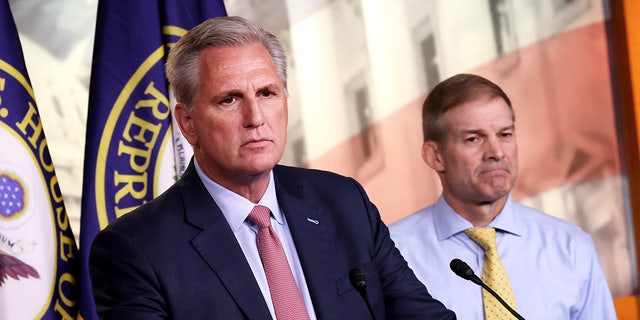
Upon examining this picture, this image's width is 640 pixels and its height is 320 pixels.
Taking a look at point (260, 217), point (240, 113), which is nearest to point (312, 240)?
point (260, 217)

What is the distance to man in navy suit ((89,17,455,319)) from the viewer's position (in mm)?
1787

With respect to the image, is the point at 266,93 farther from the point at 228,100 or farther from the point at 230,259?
the point at 230,259

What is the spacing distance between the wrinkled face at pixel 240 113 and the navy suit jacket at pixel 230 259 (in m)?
0.10

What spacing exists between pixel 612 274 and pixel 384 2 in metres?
1.65

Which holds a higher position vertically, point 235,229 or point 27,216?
point 27,216

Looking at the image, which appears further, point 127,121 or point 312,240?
point 127,121

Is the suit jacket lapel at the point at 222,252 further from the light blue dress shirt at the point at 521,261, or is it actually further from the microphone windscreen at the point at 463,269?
the light blue dress shirt at the point at 521,261

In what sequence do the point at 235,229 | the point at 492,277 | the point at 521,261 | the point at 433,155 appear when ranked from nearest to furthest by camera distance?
the point at 235,229, the point at 492,277, the point at 521,261, the point at 433,155

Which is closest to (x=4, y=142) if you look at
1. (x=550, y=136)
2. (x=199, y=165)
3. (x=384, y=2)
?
(x=199, y=165)

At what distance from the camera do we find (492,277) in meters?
3.02

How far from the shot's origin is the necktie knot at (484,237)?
3.07 metres

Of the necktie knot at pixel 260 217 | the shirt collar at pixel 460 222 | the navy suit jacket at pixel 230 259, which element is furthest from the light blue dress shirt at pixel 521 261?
the necktie knot at pixel 260 217

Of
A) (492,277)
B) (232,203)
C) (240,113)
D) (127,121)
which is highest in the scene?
(127,121)

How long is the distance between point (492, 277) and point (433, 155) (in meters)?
0.50
